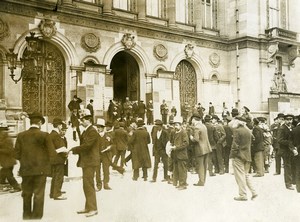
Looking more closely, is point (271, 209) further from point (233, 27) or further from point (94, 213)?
point (233, 27)

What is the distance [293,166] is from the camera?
991cm

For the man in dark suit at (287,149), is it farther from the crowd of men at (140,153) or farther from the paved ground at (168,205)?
the paved ground at (168,205)

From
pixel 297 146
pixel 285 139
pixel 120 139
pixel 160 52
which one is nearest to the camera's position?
pixel 297 146

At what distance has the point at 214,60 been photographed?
2488cm

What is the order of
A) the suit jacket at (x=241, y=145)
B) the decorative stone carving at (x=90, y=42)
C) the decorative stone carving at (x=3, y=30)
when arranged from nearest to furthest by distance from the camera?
the suit jacket at (x=241, y=145), the decorative stone carving at (x=3, y=30), the decorative stone carving at (x=90, y=42)

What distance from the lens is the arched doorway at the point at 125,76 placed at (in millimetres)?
21609

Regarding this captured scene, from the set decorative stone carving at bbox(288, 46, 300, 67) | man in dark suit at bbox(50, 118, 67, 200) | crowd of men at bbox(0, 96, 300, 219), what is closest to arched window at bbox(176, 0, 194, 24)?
decorative stone carving at bbox(288, 46, 300, 67)

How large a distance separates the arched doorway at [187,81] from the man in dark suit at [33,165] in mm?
17171

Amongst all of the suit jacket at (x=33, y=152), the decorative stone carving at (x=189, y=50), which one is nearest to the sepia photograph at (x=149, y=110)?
the suit jacket at (x=33, y=152)

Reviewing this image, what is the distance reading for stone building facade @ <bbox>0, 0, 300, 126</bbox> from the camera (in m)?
17.0

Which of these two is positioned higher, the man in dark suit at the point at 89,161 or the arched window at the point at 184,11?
the arched window at the point at 184,11

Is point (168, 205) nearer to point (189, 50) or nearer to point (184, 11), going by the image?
point (189, 50)

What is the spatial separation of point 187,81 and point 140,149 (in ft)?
45.2

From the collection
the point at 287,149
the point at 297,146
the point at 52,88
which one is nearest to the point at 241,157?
the point at 297,146
